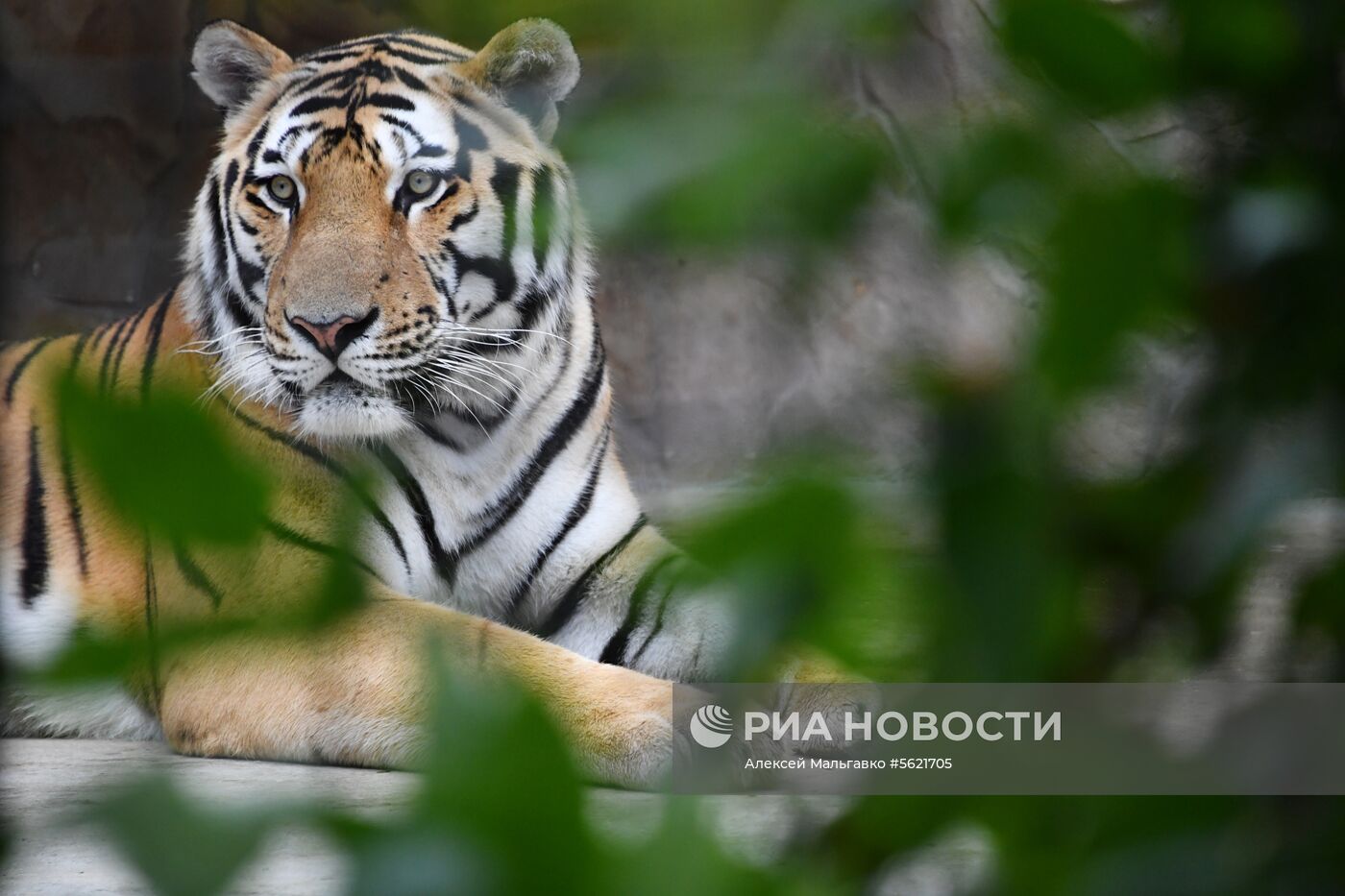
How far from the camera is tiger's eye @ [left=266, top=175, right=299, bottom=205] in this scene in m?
1.44

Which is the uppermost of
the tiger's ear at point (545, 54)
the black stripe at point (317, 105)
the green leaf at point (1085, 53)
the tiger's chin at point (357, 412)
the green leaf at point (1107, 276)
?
the black stripe at point (317, 105)

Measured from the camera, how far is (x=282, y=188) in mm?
1445

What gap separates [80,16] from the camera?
1.47 m

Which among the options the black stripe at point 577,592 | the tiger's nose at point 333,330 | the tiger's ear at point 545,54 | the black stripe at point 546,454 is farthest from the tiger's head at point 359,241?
the tiger's ear at point 545,54

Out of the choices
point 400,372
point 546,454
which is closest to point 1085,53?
point 400,372

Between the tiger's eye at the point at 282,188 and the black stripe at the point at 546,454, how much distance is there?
391 mm

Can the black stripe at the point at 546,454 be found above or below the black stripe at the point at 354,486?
below

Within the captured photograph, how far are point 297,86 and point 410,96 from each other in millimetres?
144

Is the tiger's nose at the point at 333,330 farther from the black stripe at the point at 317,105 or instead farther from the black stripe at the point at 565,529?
the black stripe at the point at 565,529

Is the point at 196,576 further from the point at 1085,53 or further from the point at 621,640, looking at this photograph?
the point at 621,640

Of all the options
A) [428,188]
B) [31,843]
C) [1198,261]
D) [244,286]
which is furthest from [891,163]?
[244,286]

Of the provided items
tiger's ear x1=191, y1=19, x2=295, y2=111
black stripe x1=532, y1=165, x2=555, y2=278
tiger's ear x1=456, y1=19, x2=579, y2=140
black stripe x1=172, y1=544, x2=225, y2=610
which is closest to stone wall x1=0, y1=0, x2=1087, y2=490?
tiger's ear x1=191, y1=19, x2=295, y2=111

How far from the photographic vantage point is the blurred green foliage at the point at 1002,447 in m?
0.16

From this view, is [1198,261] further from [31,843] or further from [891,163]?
[31,843]
